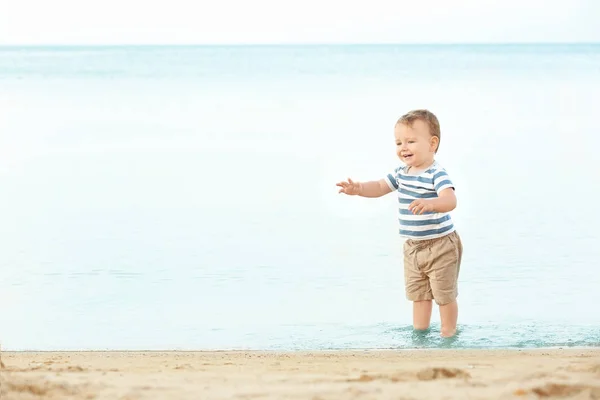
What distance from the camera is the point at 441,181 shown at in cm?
488

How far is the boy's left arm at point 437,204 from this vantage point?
4660 millimetres

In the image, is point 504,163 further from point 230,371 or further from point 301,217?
point 230,371

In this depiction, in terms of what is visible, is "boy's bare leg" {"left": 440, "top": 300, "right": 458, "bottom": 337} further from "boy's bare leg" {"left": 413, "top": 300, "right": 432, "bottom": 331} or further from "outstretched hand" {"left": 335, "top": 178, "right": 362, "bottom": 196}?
"outstretched hand" {"left": 335, "top": 178, "right": 362, "bottom": 196}

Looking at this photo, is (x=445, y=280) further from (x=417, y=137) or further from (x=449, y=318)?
(x=417, y=137)

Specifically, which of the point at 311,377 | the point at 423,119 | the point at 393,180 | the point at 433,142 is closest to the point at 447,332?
the point at 393,180

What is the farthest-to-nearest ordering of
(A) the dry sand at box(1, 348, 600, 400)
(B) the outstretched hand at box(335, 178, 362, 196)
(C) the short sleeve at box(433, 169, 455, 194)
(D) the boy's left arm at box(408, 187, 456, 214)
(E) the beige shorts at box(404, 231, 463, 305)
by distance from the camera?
(B) the outstretched hand at box(335, 178, 362, 196)
(E) the beige shorts at box(404, 231, 463, 305)
(C) the short sleeve at box(433, 169, 455, 194)
(D) the boy's left arm at box(408, 187, 456, 214)
(A) the dry sand at box(1, 348, 600, 400)

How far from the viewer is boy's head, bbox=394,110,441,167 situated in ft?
16.2

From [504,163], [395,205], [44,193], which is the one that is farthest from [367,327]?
[504,163]

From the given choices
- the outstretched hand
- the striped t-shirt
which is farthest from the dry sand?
the outstretched hand

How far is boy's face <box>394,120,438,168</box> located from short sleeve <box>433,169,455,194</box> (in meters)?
0.09

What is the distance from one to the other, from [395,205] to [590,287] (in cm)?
253

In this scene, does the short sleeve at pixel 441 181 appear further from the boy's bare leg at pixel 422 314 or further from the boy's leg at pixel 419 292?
the boy's bare leg at pixel 422 314

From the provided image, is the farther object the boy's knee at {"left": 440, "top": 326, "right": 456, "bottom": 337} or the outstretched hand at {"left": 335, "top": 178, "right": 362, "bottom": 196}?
the outstretched hand at {"left": 335, "top": 178, "right": 362, "bottom": 196}

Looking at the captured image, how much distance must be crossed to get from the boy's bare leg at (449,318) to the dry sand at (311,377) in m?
0.58
